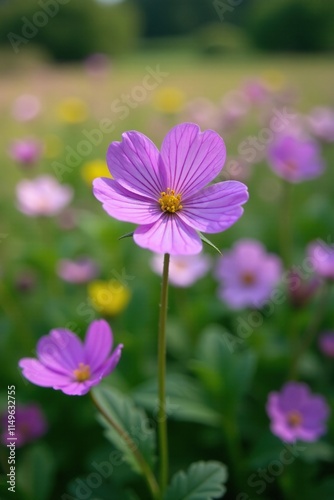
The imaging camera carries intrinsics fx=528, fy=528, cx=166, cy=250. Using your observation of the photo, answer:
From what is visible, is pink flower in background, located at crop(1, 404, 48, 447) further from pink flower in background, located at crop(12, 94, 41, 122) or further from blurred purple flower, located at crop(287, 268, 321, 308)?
pink flower in background, located at crop(12, 94, 41, 122)

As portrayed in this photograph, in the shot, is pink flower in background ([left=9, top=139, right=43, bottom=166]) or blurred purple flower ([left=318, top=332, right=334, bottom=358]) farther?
pink flower in background ([left=9, top=139, right=43, bottom=166])

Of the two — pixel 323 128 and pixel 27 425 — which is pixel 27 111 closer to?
pixel 323 128

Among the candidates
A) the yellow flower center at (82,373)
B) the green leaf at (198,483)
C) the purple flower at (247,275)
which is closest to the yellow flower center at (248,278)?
the purple flower at (247,275)

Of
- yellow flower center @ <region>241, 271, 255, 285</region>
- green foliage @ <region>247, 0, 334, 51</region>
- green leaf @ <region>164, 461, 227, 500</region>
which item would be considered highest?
green foliage @ <region>247, 0, 334, 51</region>

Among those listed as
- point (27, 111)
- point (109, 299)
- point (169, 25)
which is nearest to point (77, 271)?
point (109, 299)

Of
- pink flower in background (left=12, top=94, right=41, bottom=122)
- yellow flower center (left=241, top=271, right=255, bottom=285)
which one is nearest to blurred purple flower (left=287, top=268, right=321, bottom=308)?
yellow flower center (left=241, top=271, right=255, bottom=285)

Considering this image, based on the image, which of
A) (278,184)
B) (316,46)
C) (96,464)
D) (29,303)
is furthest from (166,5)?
(96,464)

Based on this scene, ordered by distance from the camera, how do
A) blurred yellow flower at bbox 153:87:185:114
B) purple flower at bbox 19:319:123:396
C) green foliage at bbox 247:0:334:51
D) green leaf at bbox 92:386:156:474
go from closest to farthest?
purple flower at bbox 19:319:123:396 < green leaf at bbox 92:386:156:474 < blurred yellow flower at bbox 153:87:185:114 < green foliage at bbox 247:0:334:51
